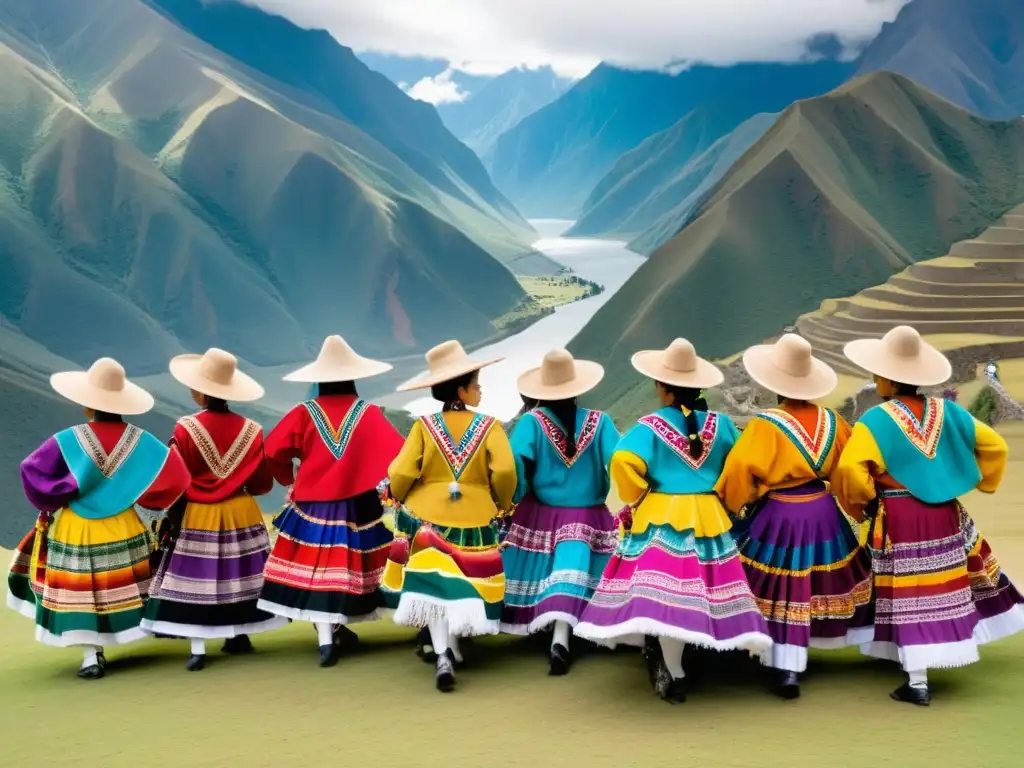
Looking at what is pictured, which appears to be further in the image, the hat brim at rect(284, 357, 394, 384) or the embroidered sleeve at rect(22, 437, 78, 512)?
the hat brim at rect(284, 357, 394, 384)

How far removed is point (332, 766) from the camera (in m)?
3.00

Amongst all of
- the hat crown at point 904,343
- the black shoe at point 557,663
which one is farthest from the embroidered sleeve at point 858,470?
the black shoe at point 557,663

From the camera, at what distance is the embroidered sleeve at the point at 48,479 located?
3951mm

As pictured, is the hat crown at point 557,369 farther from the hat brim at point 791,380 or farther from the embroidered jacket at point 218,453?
the embroidered jacket at point 218,453

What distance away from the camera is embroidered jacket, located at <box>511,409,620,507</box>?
4.06 meters

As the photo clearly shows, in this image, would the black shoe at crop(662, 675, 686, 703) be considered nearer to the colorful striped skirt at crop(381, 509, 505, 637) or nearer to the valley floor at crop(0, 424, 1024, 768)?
the valley floor at crop(0, 424, 1024, 768)

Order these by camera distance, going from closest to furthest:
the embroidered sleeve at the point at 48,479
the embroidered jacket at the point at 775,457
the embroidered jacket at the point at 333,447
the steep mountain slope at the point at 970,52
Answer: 1. the embroidered jacket at the point at 775,457
2. the embroidered sleeve at the point at 48,479
3. the embroidered jacket at the point at 333,447
4. the steep mountain slope at the point at 970,52

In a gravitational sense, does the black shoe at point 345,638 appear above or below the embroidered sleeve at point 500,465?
below

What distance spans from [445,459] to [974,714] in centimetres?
197

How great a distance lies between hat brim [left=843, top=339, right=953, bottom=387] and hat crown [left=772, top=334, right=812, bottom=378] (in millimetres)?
142

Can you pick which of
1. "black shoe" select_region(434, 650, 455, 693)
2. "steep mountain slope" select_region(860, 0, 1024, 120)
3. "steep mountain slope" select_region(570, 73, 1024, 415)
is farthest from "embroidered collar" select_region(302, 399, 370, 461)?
"steep mountain slope" select_region(860, 0, 1024, 120)

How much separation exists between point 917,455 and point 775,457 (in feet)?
1.55

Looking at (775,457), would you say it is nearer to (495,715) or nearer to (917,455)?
(917,455)

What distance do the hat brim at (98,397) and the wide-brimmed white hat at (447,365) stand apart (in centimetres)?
110
